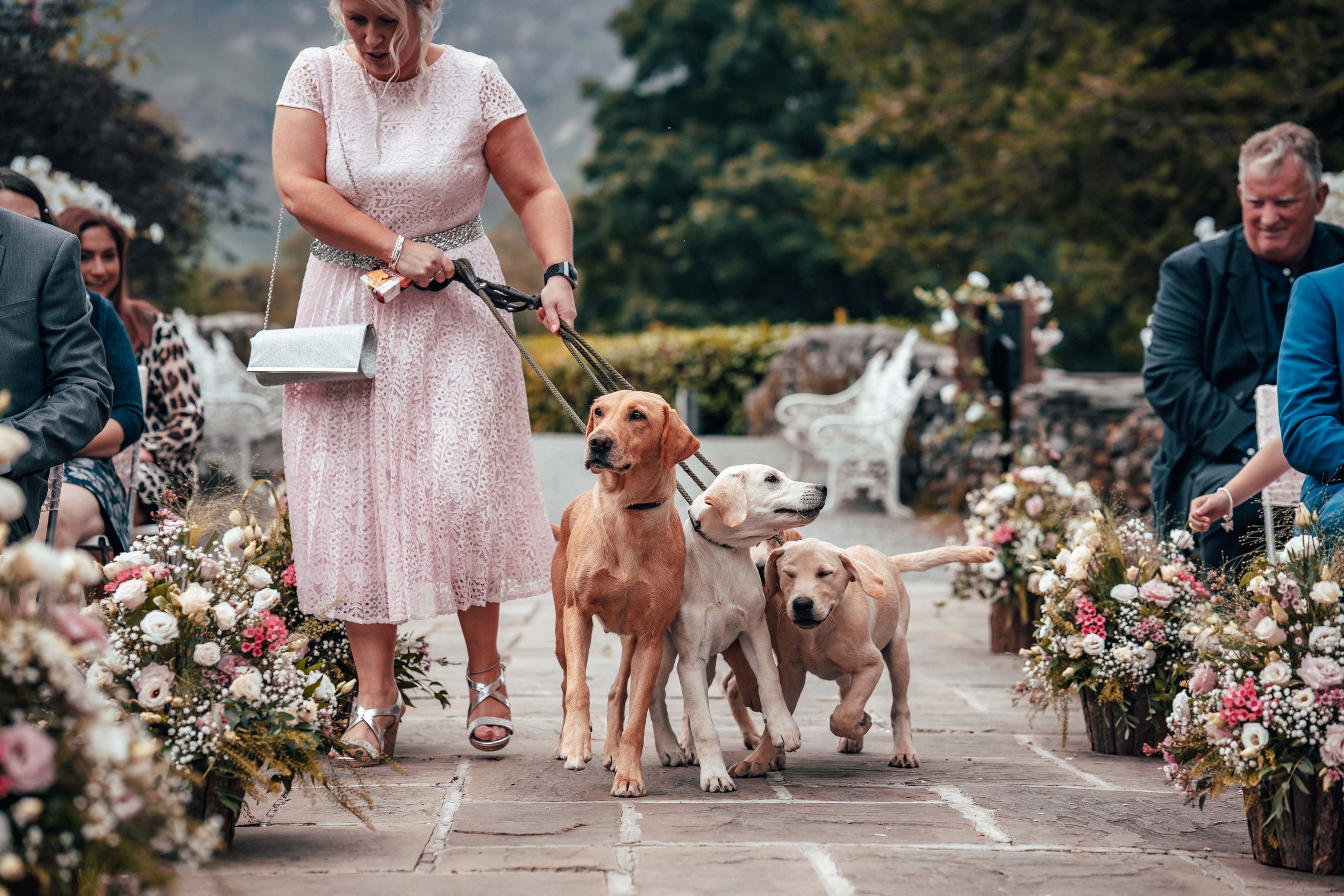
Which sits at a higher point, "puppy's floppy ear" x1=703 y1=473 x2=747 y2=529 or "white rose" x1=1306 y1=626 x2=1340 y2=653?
"puppy's floppy ear" x1=703 y1=473 x2=747 y2=529

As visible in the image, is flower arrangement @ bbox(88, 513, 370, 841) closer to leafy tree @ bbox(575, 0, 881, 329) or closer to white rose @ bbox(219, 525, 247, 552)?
white rose @ bbox(219, 525, 247, 552)

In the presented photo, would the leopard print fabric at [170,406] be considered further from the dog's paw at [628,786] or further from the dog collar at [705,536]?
the dog's paw at [628,786]

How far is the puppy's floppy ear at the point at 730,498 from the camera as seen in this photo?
3646mm

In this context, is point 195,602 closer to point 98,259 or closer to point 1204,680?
point 1204,680

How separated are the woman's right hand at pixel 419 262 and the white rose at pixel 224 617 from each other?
4.25 feet

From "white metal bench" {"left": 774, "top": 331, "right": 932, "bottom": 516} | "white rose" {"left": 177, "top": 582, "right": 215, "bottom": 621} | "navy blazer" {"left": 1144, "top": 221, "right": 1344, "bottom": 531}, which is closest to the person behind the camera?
"white rose" {"left": 177, "top": 582, "right": 215, "bottom": 621}

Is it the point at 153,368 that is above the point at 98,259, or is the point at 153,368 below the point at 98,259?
below

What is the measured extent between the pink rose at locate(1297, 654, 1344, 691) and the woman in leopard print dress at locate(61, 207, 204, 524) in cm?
415

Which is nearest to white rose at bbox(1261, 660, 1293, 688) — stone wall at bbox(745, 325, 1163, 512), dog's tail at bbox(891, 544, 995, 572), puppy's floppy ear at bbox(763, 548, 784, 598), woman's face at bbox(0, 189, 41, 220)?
dog's tail at bbox(891, 544, 995, 572)

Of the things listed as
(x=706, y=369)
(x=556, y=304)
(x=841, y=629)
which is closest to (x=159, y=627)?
(x=556, y=304)

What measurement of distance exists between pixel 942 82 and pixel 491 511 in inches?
663

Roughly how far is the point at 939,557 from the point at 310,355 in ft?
6.72

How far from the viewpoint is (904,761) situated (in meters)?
4.01

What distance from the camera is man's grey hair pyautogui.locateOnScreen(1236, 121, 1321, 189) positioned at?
4.58 meters
